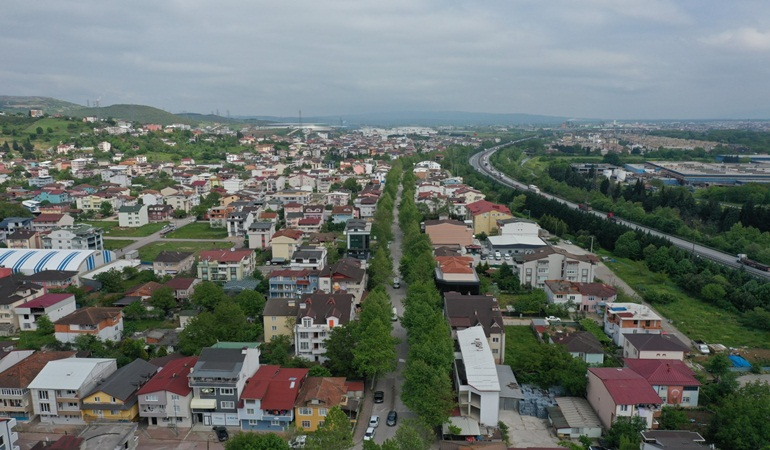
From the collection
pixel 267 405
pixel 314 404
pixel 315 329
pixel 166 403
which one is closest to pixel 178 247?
pixel 315 329

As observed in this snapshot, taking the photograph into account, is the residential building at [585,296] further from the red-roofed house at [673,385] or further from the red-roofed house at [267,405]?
the red-roofed house at [267,405]

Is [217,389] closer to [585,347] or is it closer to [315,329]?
[315,329]

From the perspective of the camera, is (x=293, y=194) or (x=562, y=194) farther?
(x=562, y=194)

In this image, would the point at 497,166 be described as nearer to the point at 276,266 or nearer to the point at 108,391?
the point at 276,266

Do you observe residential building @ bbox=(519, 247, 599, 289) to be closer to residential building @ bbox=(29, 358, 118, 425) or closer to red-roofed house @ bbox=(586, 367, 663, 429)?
red-roofed house @ bbox=(586, 367, 663, 429)

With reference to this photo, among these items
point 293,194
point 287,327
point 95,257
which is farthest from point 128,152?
point 287,327
